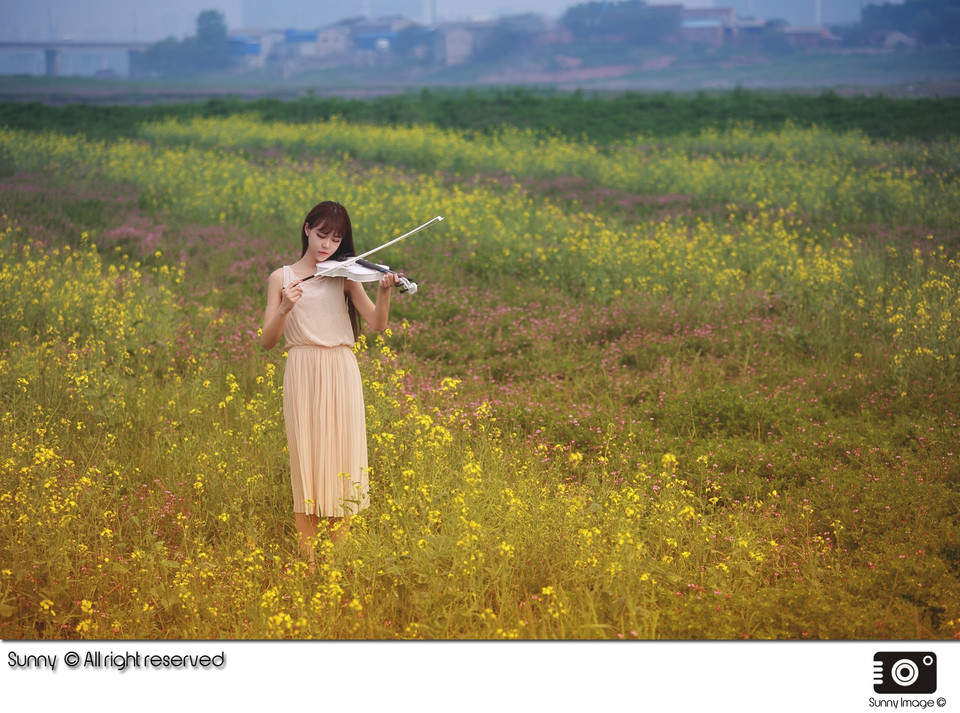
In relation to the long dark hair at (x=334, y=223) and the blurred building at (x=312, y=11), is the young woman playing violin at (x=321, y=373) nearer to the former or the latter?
the long dark hair at (x=334, y=223)

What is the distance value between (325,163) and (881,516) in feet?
43.7

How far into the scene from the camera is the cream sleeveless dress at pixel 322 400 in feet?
11.6

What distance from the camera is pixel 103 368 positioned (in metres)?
5.98

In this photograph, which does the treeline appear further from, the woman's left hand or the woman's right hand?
the woman's right hand

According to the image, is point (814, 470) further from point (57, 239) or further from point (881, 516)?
point (57, 239)

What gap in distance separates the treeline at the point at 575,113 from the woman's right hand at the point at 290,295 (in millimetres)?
15973

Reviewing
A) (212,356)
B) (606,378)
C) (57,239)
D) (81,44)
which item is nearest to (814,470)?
(606,378)
